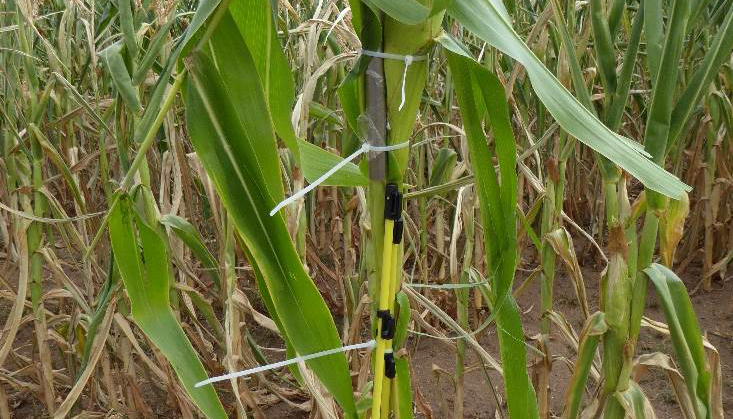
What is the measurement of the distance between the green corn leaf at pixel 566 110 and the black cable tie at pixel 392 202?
0.15 meters

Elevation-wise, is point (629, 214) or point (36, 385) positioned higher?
point (629, 214)

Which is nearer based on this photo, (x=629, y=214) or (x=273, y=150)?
(x=273, y=150)

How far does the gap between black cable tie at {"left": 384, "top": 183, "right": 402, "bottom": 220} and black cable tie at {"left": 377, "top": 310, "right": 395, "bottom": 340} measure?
A: 83mm

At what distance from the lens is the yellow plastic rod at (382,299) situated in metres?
0.55

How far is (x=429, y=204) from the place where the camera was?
1419mm

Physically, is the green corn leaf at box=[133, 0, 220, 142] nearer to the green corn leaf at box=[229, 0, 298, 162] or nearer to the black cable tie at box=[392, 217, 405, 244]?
the green corn leaf at box=[229, 0, 298, 162]

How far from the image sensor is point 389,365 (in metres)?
0.60

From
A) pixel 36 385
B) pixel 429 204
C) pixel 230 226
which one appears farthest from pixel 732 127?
pixel 36 385

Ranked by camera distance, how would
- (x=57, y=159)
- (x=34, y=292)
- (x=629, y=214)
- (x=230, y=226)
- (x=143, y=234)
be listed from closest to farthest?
(x=143, y=234) < (x=629, y=214) < (x=230, y=226) < (x=57, y=159) < (x=34, y=292)

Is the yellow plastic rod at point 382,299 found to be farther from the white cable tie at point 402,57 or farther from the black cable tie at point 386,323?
the white cable tie at point 402,57

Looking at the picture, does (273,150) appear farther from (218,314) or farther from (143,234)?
(218,314)

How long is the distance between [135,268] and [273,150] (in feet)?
0.51

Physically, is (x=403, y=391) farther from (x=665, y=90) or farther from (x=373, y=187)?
(x=665, y=90)

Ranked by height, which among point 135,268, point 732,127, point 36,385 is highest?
point 732,127
